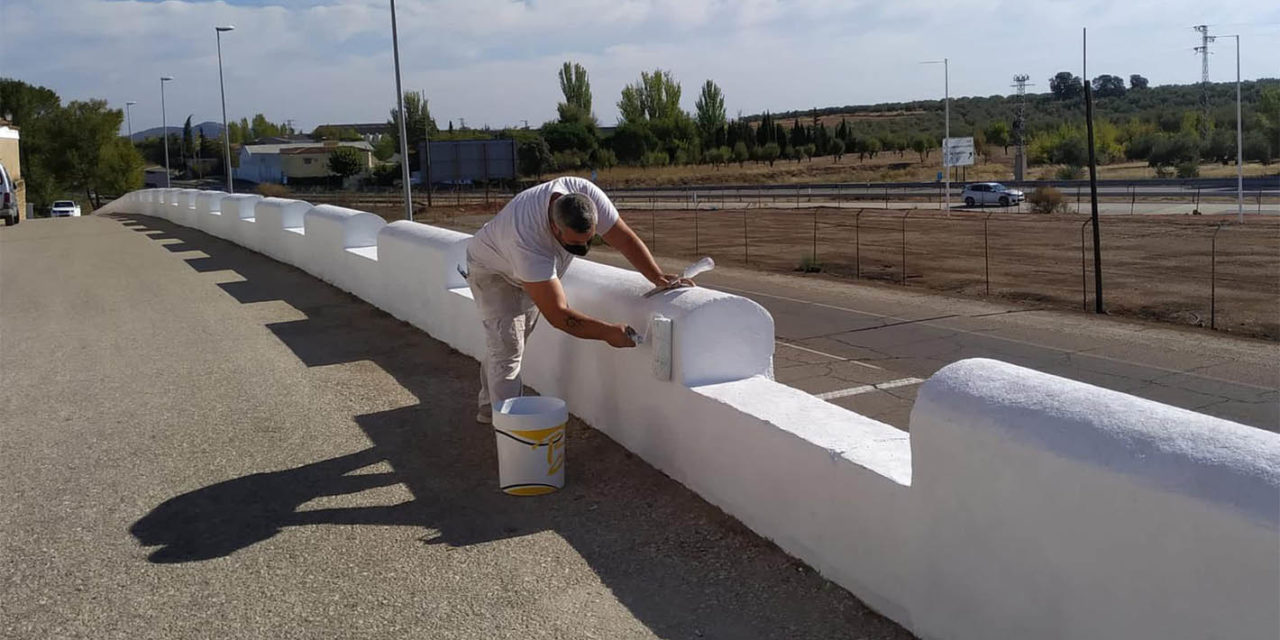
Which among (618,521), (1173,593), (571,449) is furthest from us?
(571,449)

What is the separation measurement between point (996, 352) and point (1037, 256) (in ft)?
46.7

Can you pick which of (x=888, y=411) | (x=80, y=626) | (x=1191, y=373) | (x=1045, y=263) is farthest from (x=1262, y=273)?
(x=80, y=626)

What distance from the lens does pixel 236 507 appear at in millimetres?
5637

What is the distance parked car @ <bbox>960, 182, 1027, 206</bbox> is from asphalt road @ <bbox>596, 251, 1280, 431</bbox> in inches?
1393

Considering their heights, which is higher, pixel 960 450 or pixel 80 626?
pixel 960 450

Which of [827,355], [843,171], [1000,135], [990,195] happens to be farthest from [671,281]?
[1000,135]

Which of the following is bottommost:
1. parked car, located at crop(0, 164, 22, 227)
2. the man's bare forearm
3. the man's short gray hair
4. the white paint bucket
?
the white paint bucket

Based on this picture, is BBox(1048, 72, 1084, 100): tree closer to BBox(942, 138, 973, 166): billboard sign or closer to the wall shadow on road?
BBox(942, 138, 973, 166): billboard sign

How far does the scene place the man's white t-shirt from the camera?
5.70 meters

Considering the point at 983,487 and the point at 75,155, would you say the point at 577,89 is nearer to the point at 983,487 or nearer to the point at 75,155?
the point at 75,155

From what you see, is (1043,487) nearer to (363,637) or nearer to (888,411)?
(363,637)

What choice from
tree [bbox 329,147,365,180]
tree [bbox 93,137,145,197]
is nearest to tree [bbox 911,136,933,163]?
tree [bbox 329,147,365,180]

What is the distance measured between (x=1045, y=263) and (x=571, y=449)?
19483mm

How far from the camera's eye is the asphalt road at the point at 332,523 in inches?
171
